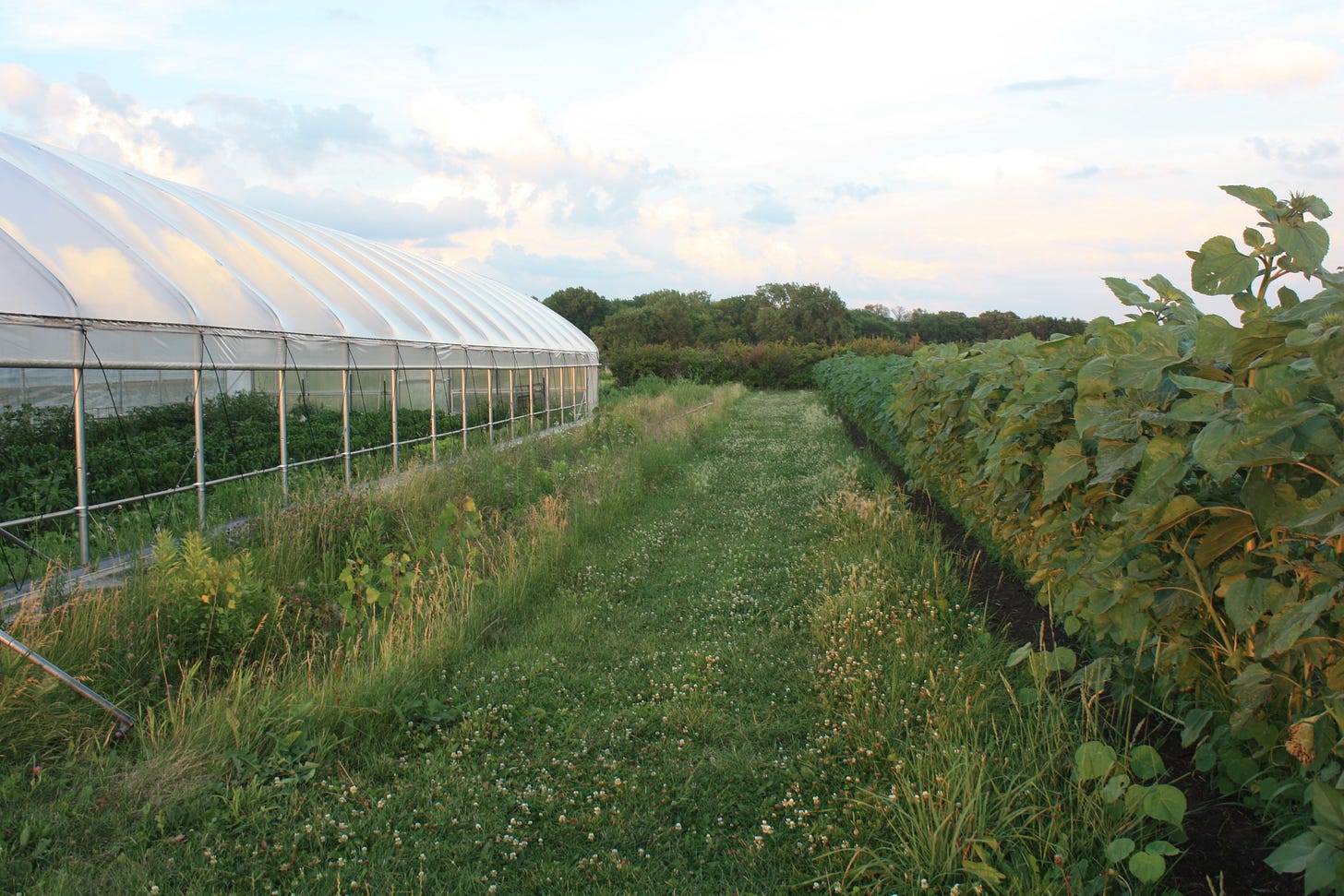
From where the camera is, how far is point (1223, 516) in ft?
8.32

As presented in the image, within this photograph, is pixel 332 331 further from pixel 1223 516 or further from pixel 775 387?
pixel 775 387

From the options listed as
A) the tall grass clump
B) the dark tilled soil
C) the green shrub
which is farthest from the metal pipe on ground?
the dark tilled soil

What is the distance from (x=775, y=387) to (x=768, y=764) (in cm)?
4468

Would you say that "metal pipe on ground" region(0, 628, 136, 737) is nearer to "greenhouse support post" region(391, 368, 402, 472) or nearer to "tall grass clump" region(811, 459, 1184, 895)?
"tall grass clump" region(811, 459, 1184, 895)

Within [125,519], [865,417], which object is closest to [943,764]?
[125,519]

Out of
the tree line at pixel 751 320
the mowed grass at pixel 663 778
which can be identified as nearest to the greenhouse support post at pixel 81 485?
the mowed grass at pixel 663 778

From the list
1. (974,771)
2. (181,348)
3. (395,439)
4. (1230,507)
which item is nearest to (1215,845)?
(974,771)

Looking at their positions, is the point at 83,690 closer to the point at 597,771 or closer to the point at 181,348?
the point at 597,771

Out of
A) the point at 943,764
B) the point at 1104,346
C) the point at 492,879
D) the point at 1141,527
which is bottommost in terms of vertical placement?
the point at 492,879

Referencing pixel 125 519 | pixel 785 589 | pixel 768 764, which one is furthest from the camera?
pixel 125 519

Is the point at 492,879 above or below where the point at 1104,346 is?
below

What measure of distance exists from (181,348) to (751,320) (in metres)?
71.4

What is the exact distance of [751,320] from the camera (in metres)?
77.3

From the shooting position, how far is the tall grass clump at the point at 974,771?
2.69m
